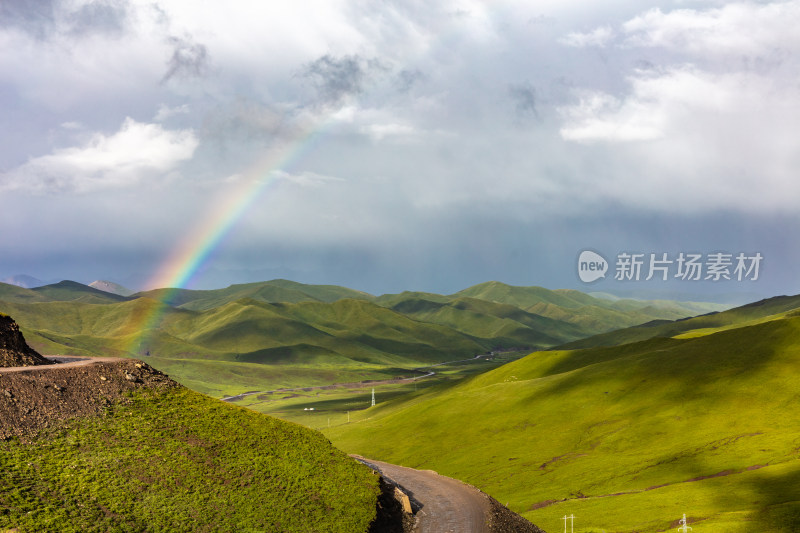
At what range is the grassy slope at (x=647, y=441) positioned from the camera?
98.7 metres

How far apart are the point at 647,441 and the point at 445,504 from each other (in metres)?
91.7

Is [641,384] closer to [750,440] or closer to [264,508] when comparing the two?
[750,440]

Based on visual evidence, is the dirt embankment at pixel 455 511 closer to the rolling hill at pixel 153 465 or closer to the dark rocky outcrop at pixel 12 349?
the rolling hill at pixel 153 465

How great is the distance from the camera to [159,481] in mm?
46656

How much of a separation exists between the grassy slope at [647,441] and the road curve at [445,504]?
110 ft

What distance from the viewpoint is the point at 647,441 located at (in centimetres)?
13950

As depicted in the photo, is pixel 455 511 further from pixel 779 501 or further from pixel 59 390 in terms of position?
pixel 779 501

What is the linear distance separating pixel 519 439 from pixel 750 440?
57313mm

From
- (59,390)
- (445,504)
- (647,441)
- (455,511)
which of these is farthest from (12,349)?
(647,441)

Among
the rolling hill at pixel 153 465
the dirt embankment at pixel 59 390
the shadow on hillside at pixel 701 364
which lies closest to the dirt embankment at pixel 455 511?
the rolling hill at pixel 153 465

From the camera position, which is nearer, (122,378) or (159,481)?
(159,481)

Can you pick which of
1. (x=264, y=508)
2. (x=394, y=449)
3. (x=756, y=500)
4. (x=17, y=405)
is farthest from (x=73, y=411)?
(x=394, y=449)

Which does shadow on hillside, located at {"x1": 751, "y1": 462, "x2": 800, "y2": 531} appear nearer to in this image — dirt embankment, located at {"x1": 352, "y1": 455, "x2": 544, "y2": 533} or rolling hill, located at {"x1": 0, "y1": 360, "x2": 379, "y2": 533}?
dirt embankment, located at {"x1": 352, "y1": 455, "x2": 544, "y2": 533}

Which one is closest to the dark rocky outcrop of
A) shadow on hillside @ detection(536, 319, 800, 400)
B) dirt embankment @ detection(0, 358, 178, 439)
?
dirt embankment @ detection(0, 358, 178, 439)
